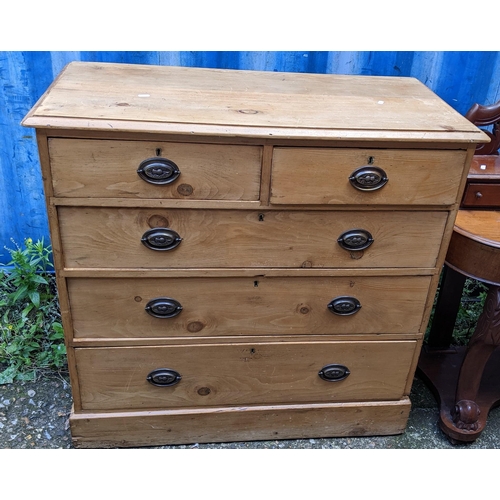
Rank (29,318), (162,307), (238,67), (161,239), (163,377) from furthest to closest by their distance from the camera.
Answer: (29,318) < (238,67) < (163,377) < (162,307) < (161,239)

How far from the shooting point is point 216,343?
210 cm

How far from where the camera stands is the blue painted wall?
2.45 meters

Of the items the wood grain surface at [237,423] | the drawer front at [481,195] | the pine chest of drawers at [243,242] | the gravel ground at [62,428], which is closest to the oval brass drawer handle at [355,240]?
the pine chest of drawers at [243,242]

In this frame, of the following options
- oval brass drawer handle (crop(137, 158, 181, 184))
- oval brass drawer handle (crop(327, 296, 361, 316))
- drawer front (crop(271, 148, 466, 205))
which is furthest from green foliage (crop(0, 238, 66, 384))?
drawer front (crop(271, 148, 466, 205))

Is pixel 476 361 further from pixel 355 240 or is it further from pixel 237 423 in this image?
pixel 237 423

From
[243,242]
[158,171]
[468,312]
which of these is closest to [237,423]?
[243,242]

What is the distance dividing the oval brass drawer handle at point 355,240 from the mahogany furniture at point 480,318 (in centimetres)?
36

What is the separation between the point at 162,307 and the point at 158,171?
20.0 inches

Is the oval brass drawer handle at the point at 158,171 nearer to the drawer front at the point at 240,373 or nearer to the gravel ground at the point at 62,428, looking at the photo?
the drawer front at the point at 240,373

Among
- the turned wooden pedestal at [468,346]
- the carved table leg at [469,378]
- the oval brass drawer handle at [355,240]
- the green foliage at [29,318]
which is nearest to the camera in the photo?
the oval brass drawer handle at [355,240]

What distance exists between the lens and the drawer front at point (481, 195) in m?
2.16

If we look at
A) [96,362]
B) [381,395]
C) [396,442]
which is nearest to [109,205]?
[96,362]

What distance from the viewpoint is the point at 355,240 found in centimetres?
193

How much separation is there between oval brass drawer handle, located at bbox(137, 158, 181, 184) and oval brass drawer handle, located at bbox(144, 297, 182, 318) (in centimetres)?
45
